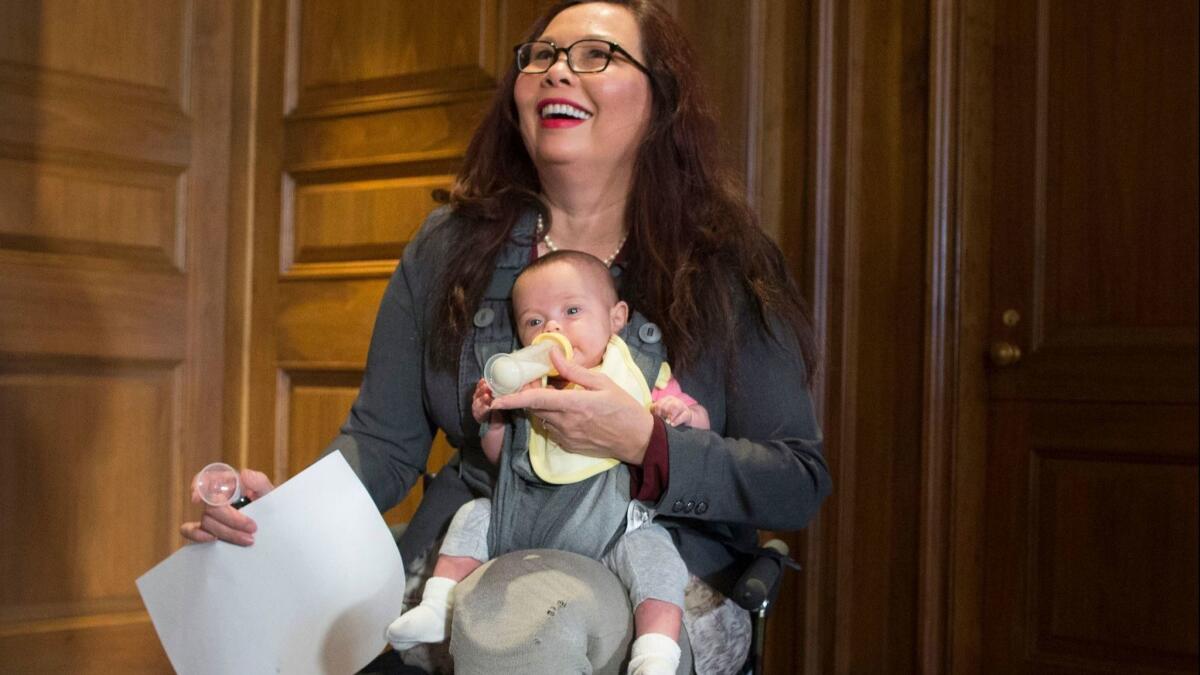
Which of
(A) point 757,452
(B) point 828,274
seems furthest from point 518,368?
(B) point 828,274

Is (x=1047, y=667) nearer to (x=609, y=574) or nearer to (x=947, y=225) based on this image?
(x=947, y=225)

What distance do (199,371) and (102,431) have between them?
34cm

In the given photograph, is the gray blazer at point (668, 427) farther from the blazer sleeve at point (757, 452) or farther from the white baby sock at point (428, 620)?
the white baby sock at point (428, 620)

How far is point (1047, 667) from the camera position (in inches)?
111

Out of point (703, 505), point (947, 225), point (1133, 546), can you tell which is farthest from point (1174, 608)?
point (703, 505)

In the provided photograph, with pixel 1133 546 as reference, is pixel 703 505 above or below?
above

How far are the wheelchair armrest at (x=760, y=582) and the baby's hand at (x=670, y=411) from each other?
199 mm

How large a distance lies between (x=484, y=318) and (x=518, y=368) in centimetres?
33

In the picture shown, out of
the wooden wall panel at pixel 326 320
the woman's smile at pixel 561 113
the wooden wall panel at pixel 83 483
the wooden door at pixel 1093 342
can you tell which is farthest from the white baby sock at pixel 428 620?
the wooden wall panel at pixel 83 483

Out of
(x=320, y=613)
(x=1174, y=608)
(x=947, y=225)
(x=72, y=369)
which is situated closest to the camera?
(x=320, y=613)

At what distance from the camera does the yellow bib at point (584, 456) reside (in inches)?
63.4

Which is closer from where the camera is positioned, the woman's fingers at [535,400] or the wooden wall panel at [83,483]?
the woman's fingers at [535,400]

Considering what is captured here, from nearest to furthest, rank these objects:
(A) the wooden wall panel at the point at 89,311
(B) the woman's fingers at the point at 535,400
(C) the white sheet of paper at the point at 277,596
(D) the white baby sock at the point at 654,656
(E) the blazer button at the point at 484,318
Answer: (D) the white baby sock at the point at 654,656 → (B) the woman's fingers at the point at 535,400 → (C) the white sheet of paper at the point at 277,596 → (E) the blazer button at the point at 484,318 → (A) the wooden wall panel at the point at 89,311

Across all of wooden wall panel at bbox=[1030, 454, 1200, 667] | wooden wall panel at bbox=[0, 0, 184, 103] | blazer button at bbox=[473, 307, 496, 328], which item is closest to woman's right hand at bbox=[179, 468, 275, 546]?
blazer button at bbox=[473, 307, 496, 328]
